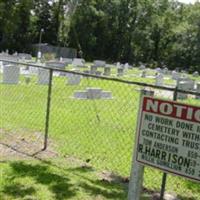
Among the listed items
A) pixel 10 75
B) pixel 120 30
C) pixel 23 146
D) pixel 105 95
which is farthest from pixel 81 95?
pixel 120 30

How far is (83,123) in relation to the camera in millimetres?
11203

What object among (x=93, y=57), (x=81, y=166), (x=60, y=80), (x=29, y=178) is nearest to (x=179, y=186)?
(x=81, y=166)

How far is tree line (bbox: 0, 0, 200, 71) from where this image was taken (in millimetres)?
63281

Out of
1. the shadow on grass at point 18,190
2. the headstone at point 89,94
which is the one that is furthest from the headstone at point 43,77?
the shadow on grass at point 18,190

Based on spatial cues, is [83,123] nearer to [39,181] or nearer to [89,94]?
[89,94]

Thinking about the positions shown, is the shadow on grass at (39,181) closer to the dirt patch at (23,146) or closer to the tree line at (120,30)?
the dirt patch at (23,146)

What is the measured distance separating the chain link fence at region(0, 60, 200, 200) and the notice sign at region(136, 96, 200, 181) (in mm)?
1358

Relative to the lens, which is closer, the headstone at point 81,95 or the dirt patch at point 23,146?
the dirt patch at point 23,146

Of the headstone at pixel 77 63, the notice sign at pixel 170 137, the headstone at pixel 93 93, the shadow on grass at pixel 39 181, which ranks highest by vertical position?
the notice sign at pixel 170 137

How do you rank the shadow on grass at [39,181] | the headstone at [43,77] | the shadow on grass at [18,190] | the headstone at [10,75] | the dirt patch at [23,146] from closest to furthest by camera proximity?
1. the shadow on grass at [18,190]
2. the shadow on grass at [39,181]
3. the dirt patch at [23,146]
4. the headstone at [10,75]
5. the headstone at [43,77]

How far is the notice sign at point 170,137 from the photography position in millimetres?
3471

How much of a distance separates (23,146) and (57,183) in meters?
2.10

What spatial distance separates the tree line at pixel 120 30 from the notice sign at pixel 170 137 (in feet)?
192

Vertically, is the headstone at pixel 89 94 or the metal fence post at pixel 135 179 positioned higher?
the metal fence post at pixel 135 179
